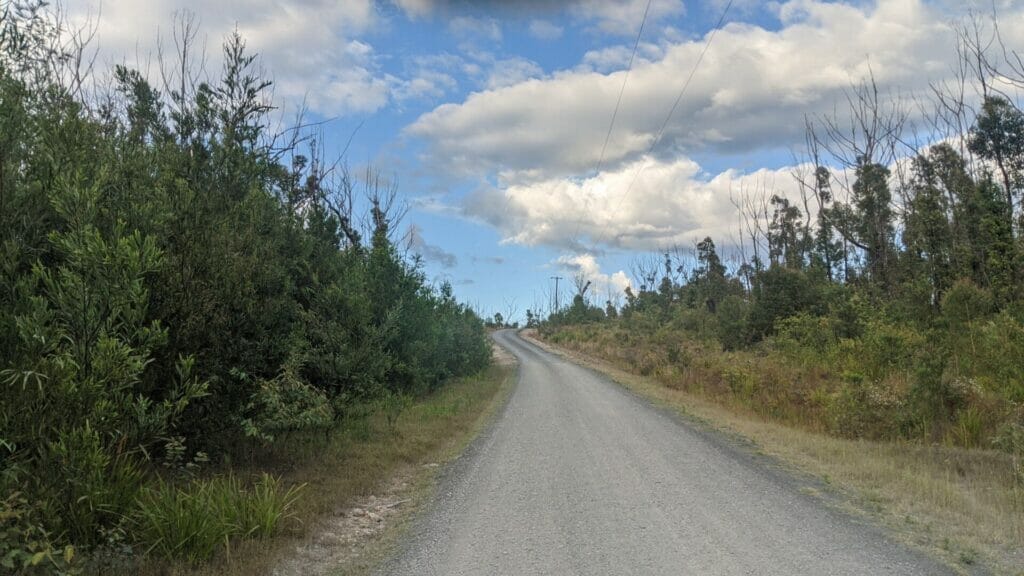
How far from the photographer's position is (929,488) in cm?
647

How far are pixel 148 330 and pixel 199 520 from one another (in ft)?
5.40

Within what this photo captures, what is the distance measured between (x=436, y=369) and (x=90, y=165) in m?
17.0

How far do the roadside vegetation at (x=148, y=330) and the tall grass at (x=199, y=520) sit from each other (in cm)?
2

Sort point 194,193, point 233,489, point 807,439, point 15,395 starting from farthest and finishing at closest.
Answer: point 807,439 < point 194,193 < point 233,489 < point 15,395

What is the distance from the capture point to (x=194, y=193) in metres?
6.14

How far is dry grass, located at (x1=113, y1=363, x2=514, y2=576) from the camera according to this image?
4.68 m

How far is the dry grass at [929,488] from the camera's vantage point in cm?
481

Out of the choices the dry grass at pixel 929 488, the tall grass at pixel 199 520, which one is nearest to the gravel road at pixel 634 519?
the dry grass at pixel 929 488

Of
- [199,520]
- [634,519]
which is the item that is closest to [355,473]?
[199,520]

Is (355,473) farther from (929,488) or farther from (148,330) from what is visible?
(929,488)

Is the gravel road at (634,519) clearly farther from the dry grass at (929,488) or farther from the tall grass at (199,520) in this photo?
the tall grass at (199,520)

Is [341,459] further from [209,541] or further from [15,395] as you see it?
[15,395]

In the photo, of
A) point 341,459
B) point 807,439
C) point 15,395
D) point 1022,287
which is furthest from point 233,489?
point 1022,287

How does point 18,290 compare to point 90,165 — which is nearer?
point 18,290
